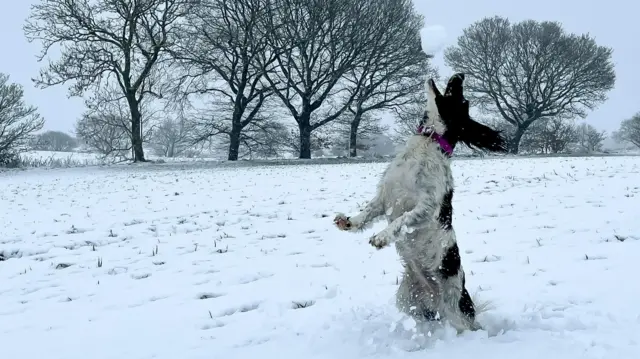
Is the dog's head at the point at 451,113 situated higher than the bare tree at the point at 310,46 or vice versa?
the bare tree at the point at 310,46

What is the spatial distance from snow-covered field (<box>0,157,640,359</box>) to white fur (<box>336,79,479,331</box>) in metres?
0.22

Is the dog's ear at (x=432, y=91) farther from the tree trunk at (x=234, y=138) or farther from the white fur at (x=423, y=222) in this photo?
the tree trunk at (x=234, y=138)

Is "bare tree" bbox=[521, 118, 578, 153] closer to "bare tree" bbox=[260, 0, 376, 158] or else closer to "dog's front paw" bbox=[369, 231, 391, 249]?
"bare tree" bbox=[260, 0, 376, 158]

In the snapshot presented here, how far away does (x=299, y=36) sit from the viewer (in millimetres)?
27109

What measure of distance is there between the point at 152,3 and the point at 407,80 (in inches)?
656

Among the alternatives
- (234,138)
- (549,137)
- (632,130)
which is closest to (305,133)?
(234,138)

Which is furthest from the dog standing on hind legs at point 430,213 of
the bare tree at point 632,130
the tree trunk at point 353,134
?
the bare tree at point 632,130

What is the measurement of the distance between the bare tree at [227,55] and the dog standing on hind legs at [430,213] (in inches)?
948

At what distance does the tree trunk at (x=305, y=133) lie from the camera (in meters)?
29.3

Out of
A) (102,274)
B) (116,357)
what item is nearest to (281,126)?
(102,274)

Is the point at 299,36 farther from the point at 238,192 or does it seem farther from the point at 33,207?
the point at 33,207

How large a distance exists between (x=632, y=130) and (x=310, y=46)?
194ft

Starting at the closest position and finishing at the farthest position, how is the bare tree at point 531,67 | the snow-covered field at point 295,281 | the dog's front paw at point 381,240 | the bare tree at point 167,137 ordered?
1. the dog's front paw at point 381,240
2. the snow-covered field at point 295,281
3. the bare tree at point 531,67
4. the bare tree at point 167,137

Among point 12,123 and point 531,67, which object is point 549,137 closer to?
point 531,67
